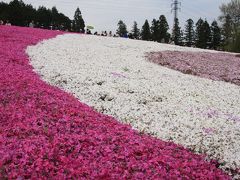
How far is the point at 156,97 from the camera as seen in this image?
59.1 ft

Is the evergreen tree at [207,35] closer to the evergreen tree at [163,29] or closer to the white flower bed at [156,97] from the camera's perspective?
the evergreen tree at [163,29]

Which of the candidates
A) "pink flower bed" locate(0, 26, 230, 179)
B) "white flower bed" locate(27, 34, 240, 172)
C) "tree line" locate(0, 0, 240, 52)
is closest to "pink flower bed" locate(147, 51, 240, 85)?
"white flower bed" locate(27, 34, 240, 172)

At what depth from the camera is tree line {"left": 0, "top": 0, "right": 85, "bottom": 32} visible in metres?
83.5

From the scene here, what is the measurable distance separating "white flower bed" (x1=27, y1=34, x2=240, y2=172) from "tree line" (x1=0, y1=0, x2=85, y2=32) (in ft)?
146

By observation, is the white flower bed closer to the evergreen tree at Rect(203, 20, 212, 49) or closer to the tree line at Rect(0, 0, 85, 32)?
the tree line at Rect(0, 0, 85, 32)

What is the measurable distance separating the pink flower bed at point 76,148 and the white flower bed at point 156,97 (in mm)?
1296

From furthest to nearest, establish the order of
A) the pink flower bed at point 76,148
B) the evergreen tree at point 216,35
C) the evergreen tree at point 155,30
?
the evergreen tree at point 155,30
the evergreen tree at point 216,35
the pink flower bed at point 76,148

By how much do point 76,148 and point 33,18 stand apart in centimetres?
8755

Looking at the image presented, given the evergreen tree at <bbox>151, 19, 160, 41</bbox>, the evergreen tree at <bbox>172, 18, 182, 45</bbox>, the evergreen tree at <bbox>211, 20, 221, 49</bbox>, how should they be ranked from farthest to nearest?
the evergreen tree at <bbox>151, 19, 160, 41</bbox> < the evergreen tree at <bbox>211, 20, 221, 49</bbox> < the evergreen tree at <bbox>172, 18, 182, 45</bbox>

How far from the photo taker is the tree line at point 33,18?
274ft

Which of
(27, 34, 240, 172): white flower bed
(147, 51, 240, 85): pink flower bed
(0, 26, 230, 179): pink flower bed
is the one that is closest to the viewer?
(0, 26, 230, 179): pink flower bed

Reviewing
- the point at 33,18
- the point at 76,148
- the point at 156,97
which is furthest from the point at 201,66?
the point at 33,18

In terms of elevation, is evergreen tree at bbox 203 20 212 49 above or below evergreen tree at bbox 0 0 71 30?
below

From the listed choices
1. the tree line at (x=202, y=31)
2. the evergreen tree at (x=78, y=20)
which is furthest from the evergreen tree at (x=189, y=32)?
the evergreen tree at (x=78, y=20)
